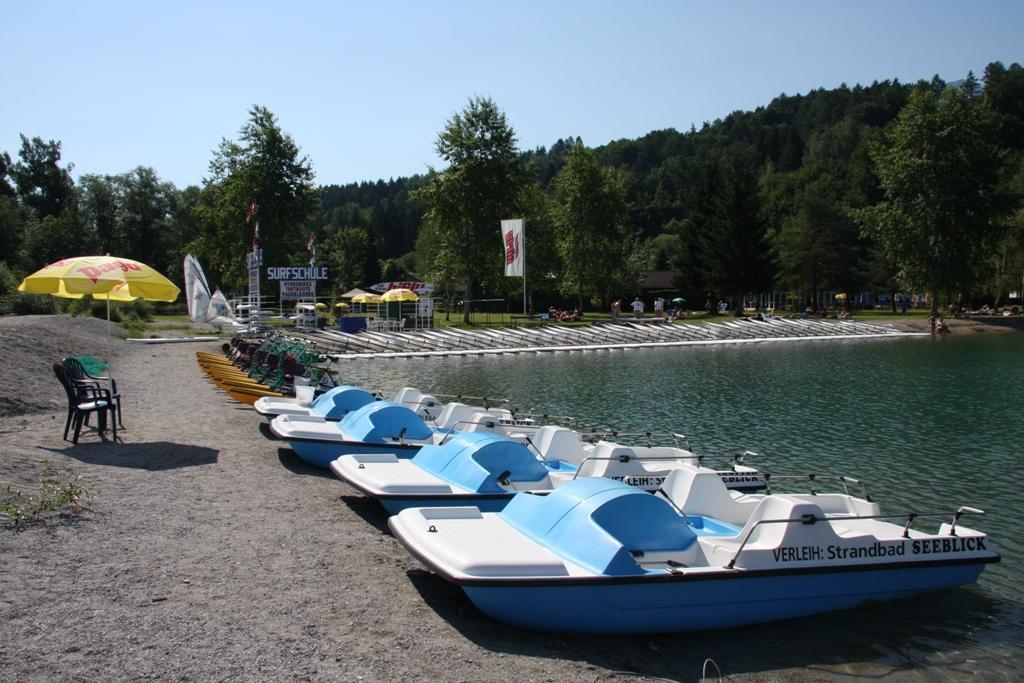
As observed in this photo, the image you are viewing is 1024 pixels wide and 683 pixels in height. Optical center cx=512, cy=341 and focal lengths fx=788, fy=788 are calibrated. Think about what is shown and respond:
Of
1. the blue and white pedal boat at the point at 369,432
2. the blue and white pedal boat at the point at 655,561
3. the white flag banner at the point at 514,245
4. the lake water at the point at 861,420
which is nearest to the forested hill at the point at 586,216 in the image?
the white flag banner at the point at 514,245

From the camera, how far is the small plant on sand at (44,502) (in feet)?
26.1

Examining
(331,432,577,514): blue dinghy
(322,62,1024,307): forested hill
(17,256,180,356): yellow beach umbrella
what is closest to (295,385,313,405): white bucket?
(17,256,180,356): yellow beach umbrella

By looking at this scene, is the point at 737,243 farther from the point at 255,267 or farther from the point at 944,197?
the point at 255,267

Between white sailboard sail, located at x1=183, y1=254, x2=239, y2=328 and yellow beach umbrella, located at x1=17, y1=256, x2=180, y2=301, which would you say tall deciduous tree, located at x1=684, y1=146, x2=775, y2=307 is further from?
yellow beach umbrella, located at x1=17, y1=256, x2=180, y2=301

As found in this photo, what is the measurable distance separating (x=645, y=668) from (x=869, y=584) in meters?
2.93

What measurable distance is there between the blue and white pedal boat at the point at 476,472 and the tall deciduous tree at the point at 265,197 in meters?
52.5

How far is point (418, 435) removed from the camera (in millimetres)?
12961

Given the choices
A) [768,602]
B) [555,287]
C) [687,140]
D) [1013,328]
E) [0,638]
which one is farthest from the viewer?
[687,140]

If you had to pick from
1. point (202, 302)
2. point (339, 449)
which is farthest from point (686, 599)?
point (202, 302)

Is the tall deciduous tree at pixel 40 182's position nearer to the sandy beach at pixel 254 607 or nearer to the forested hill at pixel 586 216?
the forested hill at pixel 586 216

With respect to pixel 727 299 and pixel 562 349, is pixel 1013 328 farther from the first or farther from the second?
pixel 562 349

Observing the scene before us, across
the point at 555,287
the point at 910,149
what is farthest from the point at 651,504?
the point at 555,287

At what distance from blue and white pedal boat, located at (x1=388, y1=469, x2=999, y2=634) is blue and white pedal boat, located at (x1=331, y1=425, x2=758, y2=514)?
151cm

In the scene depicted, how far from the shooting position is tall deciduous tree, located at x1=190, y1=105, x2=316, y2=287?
61.3 metres
